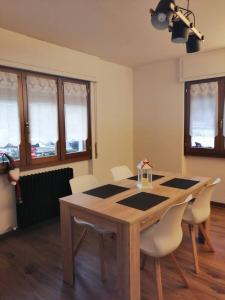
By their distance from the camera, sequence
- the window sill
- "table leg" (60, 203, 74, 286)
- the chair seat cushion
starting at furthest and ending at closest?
1. the window sill
2. the chair seat cushion
3. "table leg" (60, 203, 74, 286)

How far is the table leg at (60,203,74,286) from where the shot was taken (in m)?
2.04

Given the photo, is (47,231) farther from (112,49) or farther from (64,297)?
(112,49)

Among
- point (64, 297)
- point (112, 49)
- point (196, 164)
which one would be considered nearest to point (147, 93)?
point (112, 49)

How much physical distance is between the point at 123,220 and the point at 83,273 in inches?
39.6

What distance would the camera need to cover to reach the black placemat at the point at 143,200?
1.89 meters

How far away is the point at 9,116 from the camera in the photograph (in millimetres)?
2947

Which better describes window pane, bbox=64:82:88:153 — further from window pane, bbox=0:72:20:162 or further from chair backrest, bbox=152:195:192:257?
chair backrest, bbox=152:195:192:257

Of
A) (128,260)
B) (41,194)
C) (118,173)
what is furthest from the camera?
(41,194)

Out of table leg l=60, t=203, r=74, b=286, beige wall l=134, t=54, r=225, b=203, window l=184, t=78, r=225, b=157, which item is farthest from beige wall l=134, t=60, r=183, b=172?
table leg l=60, t=203, r=74, b=286

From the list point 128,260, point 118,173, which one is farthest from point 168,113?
point 128,260

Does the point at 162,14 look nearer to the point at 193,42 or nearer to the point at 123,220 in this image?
the point at 193,42

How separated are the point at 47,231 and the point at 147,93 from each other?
9.98 ft

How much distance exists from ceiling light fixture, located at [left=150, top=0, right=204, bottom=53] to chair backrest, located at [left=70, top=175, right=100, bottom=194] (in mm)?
1622

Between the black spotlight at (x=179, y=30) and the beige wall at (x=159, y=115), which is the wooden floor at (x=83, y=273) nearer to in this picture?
the beige wall at (x=159, y=115)
